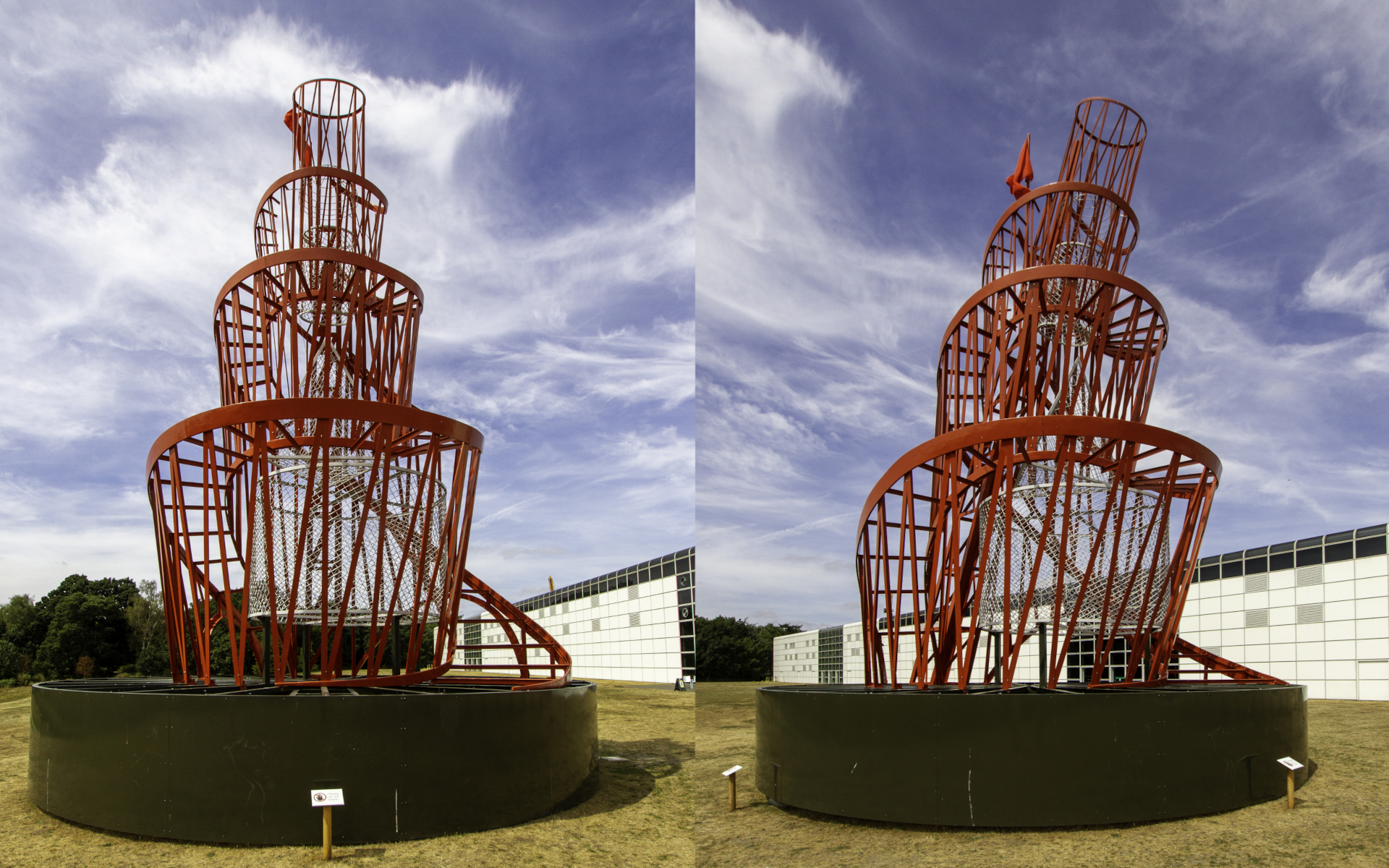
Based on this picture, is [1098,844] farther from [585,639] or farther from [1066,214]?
[585,639]

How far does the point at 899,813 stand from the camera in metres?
12.2

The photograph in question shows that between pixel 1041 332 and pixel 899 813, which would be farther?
pixel 1041 332

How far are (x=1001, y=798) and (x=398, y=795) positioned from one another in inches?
319

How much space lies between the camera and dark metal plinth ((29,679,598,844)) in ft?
37.0

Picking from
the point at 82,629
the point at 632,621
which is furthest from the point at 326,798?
the point at 82,629

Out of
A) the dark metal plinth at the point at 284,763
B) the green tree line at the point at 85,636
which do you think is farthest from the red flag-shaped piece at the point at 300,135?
the green tree line at the point at 85,636

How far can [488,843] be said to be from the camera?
38.4ft

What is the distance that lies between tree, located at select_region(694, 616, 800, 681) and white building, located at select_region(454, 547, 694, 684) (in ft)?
26.2

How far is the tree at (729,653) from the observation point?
63.4m

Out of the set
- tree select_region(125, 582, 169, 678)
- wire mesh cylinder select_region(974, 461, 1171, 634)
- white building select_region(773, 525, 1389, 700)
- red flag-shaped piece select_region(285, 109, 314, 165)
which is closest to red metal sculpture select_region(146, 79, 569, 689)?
A: red flag-shaped piece select_region(285, 109, 314, 165)

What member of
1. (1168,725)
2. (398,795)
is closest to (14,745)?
(398,795)

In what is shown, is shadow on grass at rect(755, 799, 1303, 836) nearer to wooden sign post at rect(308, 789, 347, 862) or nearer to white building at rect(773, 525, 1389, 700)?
wooden sign post at rect(308, 789, 347, 862)

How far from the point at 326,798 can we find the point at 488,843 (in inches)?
87.4

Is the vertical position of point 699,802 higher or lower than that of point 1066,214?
lower
